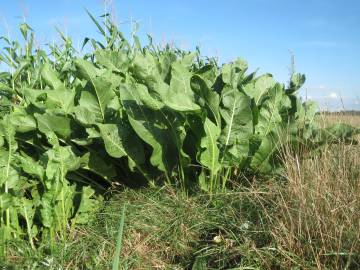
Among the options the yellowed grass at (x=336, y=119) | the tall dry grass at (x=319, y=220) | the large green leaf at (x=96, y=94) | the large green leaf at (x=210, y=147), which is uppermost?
the large green leaf at (x=96, y=94)

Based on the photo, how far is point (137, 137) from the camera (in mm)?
2814

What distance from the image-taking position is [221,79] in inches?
110

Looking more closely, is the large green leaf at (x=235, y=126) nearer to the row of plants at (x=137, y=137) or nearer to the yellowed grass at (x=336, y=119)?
the row of plants at (x=137, y=137)

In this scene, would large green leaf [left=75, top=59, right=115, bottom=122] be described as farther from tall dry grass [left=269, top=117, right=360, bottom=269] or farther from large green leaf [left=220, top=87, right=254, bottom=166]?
tall dry grass [left=269, top=117, right=360, bottom=269]

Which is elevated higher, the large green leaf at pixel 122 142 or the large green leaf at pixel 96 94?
the large green leaf at pixel 96 94

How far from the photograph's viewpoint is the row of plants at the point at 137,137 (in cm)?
245

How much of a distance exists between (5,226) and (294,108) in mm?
1851

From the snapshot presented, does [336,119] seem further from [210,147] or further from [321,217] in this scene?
[321,217]

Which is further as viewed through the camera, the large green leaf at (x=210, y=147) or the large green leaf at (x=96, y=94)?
the large green leaf at (x=96, y=94)

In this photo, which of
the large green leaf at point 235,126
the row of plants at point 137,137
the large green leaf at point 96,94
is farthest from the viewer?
the large green leaf at point 96,94

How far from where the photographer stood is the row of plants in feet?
8.02

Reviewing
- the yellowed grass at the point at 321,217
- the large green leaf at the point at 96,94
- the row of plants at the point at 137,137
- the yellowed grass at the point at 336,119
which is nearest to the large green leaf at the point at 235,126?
the row of plants at the point at 137,137

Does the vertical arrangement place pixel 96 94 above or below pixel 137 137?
above

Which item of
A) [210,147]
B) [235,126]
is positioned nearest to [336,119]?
[235,126]
